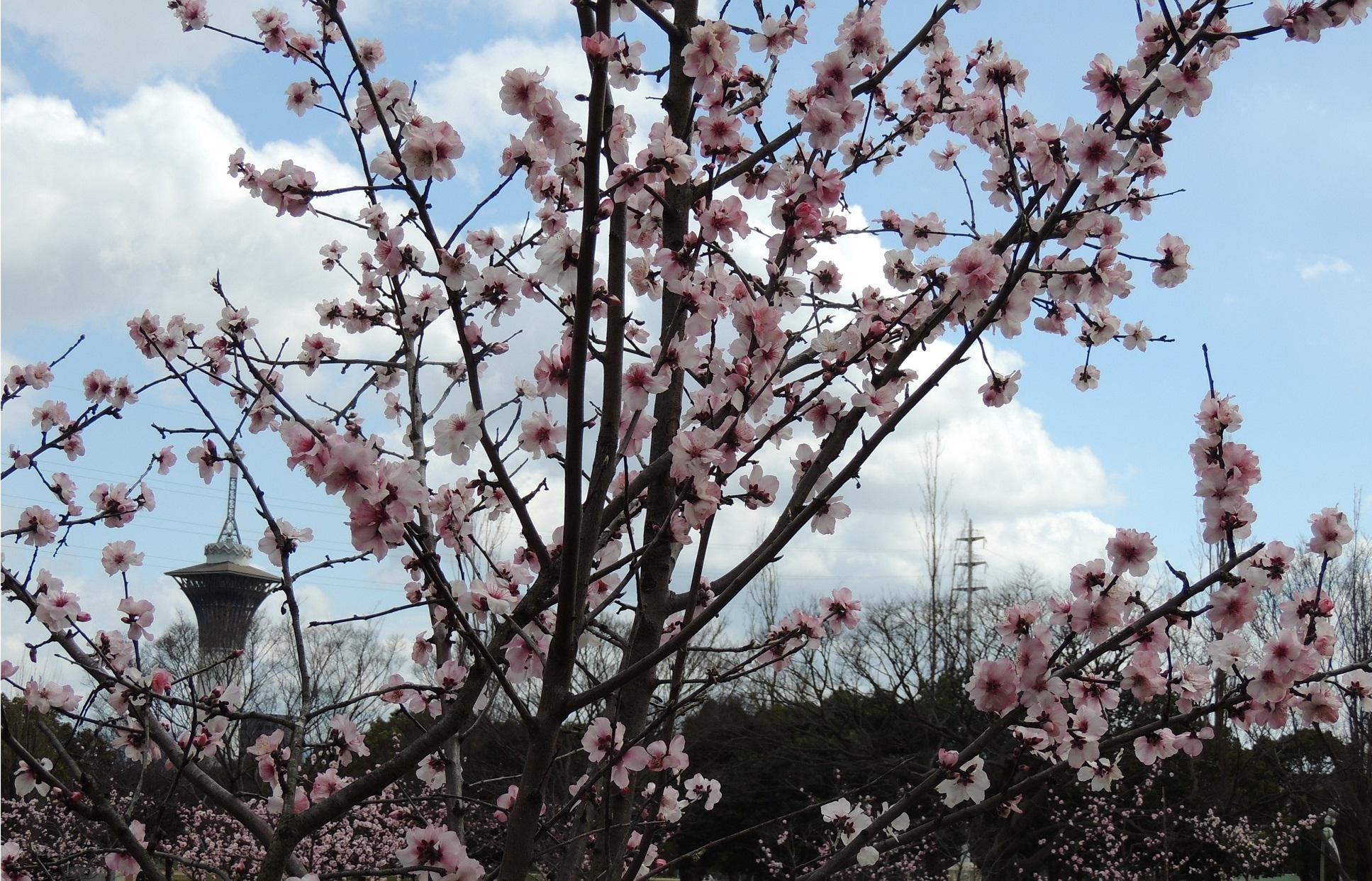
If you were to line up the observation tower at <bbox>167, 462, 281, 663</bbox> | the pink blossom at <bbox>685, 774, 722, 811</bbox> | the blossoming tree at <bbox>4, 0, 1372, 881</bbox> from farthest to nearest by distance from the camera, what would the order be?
the observation tower at <bbox>167, 462, 281, 663</bbox> < the pink blossom at <bbox>685, 774, 722, 811</bbox> < the blossoming tree at <bbox>4, 0, 1372, 881</bbox>

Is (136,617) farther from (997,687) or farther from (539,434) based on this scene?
(997,687)

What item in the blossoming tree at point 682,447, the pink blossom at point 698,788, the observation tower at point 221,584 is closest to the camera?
the blossoming tree at point 682,447

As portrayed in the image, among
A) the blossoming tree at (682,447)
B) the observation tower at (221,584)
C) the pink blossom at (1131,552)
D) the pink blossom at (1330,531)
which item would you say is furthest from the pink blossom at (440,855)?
the observation tower at (221,584)

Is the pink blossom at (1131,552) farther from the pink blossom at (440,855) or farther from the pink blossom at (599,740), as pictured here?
the pink blossom at (440,855)

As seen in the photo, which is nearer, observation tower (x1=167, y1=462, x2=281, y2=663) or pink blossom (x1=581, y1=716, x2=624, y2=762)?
pink blossom (x1=581, y1=716, x2=624, y2=762)

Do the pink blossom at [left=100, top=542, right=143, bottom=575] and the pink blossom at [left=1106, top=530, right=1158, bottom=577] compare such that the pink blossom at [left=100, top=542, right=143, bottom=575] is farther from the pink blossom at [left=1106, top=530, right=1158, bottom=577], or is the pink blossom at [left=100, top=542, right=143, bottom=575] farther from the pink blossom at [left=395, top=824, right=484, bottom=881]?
the pink blossom at [left=1106, top=530, right=1158, bottom=577]

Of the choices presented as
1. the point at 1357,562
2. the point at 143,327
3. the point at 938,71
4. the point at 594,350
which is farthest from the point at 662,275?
the point at 1357,562

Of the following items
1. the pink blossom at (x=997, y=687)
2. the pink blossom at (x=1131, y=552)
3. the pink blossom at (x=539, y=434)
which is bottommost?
the pink blossom at (x=997, y=687)

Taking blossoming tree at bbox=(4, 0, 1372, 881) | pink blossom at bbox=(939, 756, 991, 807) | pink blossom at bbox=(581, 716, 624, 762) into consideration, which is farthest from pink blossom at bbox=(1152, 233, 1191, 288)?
pink blossom at bbox=(581, 716, 624, 762)

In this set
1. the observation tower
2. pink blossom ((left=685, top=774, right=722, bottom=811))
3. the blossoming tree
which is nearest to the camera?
the blossoming tree

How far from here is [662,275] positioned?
2.12 meters

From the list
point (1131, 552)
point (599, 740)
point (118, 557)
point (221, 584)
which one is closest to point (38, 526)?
point (118, 557)

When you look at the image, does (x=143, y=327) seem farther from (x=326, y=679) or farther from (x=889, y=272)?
(x=326, y=679)

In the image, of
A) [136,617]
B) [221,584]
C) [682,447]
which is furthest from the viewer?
[221,584]
